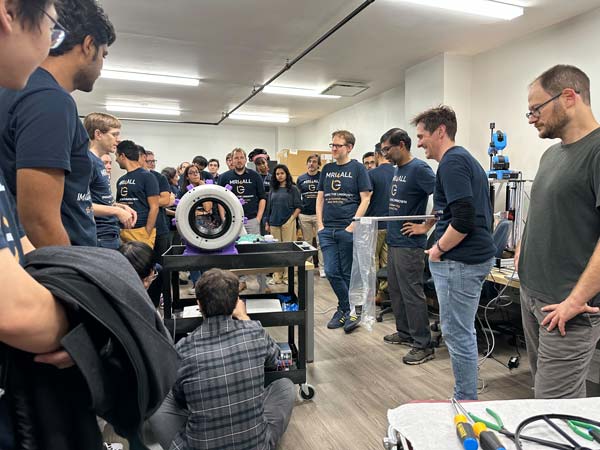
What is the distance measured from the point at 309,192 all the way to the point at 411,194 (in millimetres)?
2504

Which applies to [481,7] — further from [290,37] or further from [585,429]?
[585,429]

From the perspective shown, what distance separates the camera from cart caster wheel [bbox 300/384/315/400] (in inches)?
89.7

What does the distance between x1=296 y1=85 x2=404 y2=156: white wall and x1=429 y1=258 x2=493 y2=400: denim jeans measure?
4541 mm

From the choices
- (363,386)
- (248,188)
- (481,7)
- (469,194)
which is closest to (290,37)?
(248,188)

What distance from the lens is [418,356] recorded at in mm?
2812

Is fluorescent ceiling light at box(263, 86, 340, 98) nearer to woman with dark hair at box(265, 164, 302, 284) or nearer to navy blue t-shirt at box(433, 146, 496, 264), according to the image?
woman with dark hair at box(265, 164, 302, 284)

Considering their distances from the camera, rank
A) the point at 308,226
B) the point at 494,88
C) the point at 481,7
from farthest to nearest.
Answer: the point at 308,226, the point at 494,88, the point at 481,7

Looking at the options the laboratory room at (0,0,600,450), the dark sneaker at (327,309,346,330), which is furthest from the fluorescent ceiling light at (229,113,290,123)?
the dark sneaker at (327,309,346,330)

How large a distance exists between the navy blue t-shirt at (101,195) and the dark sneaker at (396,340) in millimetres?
2232

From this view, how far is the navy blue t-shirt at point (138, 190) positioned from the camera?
3.37m

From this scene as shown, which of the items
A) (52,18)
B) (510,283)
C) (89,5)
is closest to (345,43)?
(510,283)

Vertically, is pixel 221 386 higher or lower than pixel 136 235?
lower

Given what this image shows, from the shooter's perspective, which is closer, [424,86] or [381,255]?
[381,255]

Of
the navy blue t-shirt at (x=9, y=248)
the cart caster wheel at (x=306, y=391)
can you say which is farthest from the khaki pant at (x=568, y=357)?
the navy blue t-shirt at (x=9, y=248)
